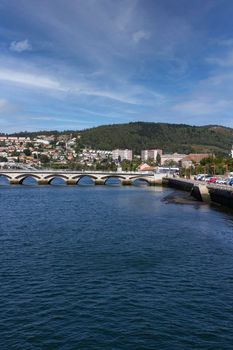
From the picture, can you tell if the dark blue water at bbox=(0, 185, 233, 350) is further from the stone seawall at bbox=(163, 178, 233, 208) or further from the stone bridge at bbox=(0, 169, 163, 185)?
the stone bridge at bbox=(0, 169, 163, 185)

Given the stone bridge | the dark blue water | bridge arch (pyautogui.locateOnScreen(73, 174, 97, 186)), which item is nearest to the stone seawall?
the dark blue water

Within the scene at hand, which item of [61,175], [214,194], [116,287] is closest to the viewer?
[116,287]

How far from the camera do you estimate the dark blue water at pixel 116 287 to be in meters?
14.7

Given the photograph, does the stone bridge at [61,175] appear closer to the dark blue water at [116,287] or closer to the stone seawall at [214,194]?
the stone seawall at [214,194]

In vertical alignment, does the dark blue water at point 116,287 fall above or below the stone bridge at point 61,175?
below

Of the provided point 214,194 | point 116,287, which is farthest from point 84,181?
point 116,287

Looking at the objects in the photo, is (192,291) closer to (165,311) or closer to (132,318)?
(165,311)

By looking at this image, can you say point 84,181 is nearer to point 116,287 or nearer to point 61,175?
point 61,175

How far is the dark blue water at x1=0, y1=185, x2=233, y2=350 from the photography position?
14680 mm

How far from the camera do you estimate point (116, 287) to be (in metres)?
19.6

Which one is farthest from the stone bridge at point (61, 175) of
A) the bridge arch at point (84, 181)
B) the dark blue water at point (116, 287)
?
the dark blue water at point (116, 287)

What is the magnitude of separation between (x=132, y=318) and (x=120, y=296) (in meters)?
2.25

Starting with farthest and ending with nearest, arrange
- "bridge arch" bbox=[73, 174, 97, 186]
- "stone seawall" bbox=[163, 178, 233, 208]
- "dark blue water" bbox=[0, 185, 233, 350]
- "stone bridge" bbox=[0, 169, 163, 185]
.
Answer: "bridge arch" bbox=[73, 174, 97, 186] < "stone bridge" bbox=[0, 169, 163, 185] < "stone seawall" bbox=[163, 178, 233, 208] < "dark blue water" bbox=[0, 185, 233, 350]

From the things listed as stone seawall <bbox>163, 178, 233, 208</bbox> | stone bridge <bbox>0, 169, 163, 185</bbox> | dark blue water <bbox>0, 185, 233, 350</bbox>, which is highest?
stone bridge <bbox>0, 169, 163, 185</bbox>
